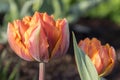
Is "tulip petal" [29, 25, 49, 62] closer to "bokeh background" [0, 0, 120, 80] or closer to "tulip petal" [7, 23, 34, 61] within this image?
"tulip petal" [7, 23, 34, 61]

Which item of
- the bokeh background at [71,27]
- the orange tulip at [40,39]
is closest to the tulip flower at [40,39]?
the orange tulip at [40,39]

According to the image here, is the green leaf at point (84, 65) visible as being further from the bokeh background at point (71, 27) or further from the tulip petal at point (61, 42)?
the bokeh background at point (71, 27)

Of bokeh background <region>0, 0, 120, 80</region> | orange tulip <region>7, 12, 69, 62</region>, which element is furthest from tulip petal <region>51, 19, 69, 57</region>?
bokeh background <region>0, 0, 120, 80</region>

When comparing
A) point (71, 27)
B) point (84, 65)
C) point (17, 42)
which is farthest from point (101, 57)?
point (71, 27)

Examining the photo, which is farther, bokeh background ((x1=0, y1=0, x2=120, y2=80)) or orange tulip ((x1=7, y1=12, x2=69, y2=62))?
bokeh background ((x1=0, y1=0, x2=120, y2=80))

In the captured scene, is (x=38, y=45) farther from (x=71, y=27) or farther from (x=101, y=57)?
(x=71, y=27)

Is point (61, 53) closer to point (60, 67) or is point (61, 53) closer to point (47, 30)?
point (47, 30)
